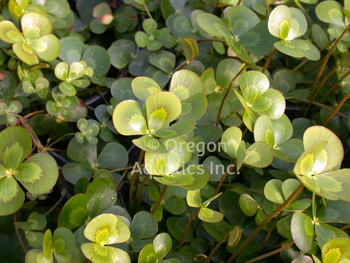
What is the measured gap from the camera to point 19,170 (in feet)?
1.88

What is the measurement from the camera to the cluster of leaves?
1.74ft

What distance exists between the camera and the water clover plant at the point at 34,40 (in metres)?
0.80

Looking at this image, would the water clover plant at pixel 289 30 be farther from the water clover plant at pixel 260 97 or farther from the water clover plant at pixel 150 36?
the water clover plant at pixel 150 36

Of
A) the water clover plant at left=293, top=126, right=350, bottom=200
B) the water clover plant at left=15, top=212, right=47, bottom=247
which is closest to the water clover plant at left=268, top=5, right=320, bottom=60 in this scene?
the water clover plant at left=293, top=126, right=350, bottom=200

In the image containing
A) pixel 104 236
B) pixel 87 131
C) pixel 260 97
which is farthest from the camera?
pixel 87 131

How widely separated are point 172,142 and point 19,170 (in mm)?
334

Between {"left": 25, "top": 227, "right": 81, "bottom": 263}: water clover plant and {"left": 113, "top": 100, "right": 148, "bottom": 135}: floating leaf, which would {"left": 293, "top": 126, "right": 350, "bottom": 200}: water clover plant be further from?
{"left": 25, "top": 227, "right": 81, "bottom": 263}: water clover plant

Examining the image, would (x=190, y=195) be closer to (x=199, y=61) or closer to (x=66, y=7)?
(x=199, y=61)

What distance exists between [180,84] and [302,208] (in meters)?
0.39

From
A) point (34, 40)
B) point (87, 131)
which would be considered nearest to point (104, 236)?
point (87, 131)

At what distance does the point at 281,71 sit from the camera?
0.96m

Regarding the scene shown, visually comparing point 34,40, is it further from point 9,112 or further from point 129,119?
point 129,119

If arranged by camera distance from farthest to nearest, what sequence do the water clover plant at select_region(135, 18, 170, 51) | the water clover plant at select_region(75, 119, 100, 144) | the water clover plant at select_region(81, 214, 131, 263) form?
the water clover plant at select_region(135, 18, 170, 51) < the water clover plant at select_region(75, 119, 100, 144) < the water clover plant at select_region(81, 214, 131, 263)

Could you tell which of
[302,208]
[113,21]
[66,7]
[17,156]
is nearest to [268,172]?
[302,208]
